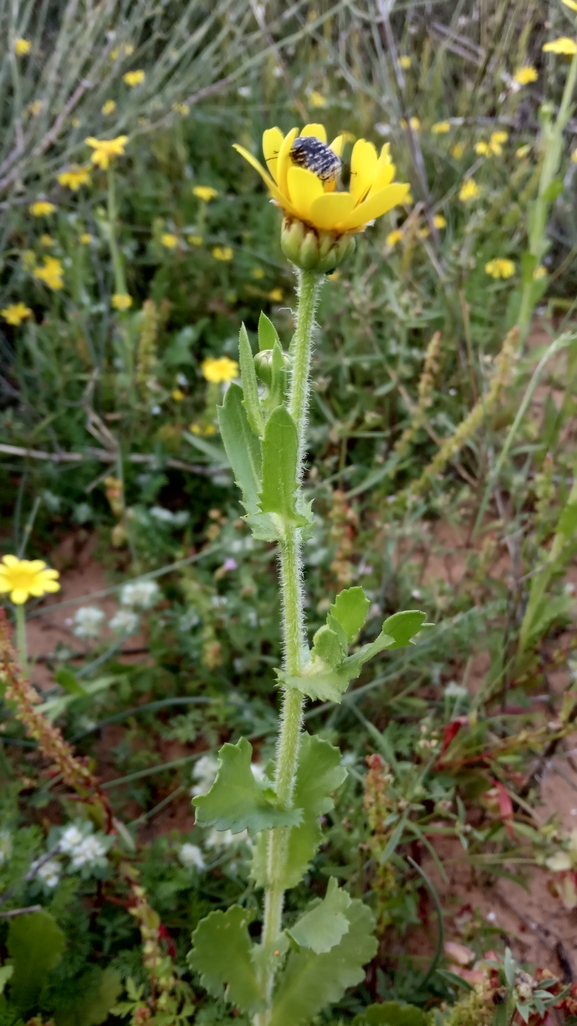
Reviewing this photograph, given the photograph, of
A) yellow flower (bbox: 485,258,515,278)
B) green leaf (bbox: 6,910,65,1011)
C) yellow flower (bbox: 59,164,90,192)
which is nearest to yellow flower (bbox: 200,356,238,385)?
yellow flower (bbox: 59,164,90,192)

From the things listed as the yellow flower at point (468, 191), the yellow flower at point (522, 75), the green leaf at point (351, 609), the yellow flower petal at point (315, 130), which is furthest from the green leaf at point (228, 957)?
the yellow flower at point (522, 75)

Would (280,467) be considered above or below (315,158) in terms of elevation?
below

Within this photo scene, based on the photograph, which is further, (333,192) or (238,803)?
(238,803)

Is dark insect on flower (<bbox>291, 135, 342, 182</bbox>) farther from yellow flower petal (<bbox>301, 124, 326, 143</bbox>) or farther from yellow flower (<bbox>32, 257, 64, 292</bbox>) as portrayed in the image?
yellow flower (<bbox>32, 257, 64, 292</bbox>)

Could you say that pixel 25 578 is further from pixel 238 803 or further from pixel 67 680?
pixel 238 803

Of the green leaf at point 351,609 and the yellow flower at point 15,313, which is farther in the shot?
the yellow flower at point 15,313

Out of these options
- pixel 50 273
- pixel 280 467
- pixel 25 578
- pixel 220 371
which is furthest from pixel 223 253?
pixel 280 467

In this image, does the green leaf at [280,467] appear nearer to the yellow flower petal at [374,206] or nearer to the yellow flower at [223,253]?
the yellow flower petal at [374,206]

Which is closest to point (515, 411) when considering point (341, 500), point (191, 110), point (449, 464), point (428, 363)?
point (449, 464)
